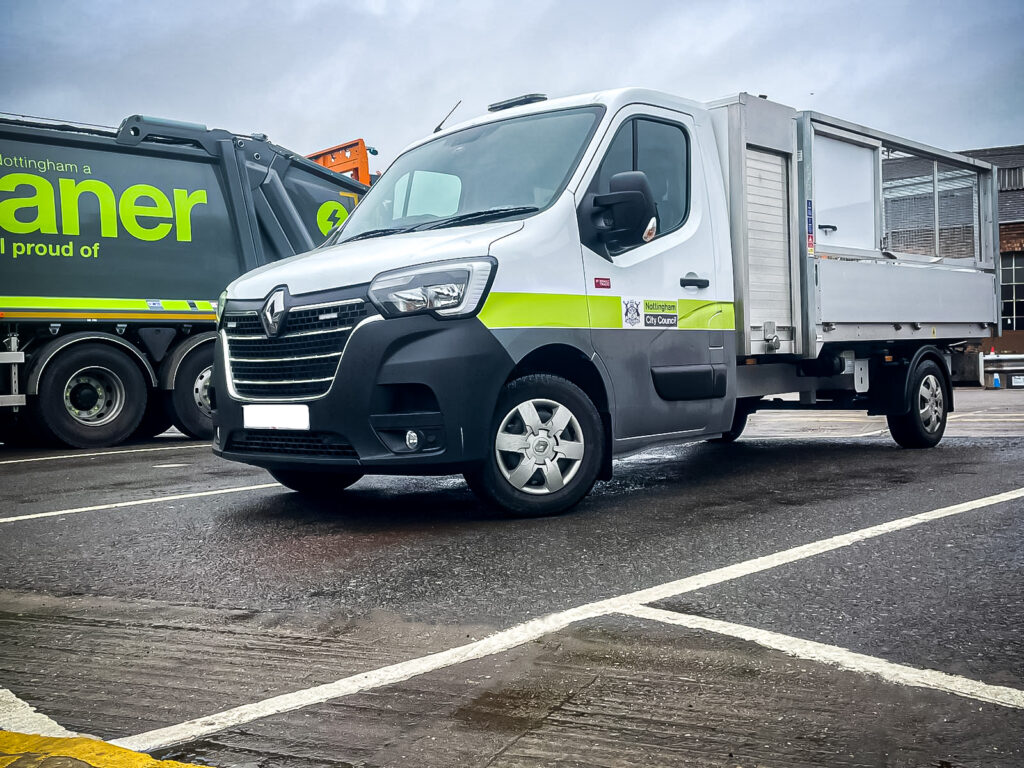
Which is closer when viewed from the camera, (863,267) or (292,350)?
(292,350)

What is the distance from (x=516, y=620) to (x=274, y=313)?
262cm

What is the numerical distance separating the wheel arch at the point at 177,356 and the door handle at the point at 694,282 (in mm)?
6276

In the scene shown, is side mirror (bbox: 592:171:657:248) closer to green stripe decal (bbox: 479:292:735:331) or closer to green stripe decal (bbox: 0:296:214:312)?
green stripe decal (bbox: 479:292:735:331)

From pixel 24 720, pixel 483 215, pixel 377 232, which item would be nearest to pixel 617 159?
pixel 483 215

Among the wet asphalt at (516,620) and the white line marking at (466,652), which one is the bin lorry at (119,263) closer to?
the wet asphalt at (516,620)

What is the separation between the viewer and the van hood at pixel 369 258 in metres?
5.38

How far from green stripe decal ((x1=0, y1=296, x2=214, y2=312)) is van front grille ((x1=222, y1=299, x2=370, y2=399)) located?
5339mm

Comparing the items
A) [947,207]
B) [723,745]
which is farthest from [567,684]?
[947,207]

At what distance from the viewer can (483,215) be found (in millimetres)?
5996

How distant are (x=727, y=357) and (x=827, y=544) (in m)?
2.19

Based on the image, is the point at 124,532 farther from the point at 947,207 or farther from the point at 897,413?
the point at 947,207

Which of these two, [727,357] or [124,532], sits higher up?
[727,357]

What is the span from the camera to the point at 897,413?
9.09 metres

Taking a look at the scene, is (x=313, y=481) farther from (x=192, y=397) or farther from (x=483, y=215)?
(x=192, y=397)
